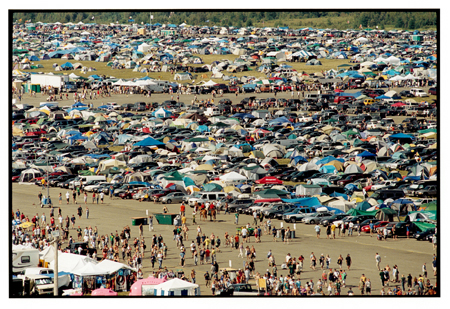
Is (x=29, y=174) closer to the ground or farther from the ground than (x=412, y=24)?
closer to the ground

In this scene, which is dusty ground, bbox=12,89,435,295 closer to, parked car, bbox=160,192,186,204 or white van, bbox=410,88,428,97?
Answer: parked car, bbox=160,192,186,204

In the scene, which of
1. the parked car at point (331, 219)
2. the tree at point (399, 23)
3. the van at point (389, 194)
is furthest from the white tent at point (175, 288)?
the tree at point (399, 23)

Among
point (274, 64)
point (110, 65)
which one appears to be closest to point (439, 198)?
point (274, 64)

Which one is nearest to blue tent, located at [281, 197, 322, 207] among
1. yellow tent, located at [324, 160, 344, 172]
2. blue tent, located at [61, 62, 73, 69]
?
yellow tent, located at [324, 160, 344, 172]

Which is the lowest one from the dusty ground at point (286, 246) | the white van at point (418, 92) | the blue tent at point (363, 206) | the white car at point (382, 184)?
the dusty ground at point (286, 246)

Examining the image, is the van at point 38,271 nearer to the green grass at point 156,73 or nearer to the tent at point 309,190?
the tent at point 309,190

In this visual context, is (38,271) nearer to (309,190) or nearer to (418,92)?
(309,190)

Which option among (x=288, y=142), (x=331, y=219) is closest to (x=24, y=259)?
(x=331, y=219)

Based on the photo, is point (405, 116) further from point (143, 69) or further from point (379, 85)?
point (143, 69)
